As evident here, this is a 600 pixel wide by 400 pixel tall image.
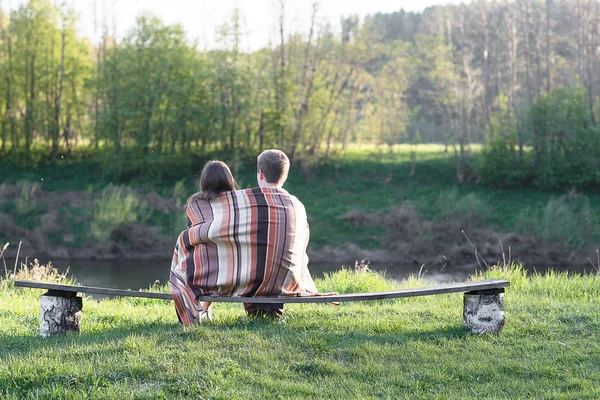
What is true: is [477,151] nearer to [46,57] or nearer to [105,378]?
[46,57]

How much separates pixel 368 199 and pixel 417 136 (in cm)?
487

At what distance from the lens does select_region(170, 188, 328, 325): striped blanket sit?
16.9 feet

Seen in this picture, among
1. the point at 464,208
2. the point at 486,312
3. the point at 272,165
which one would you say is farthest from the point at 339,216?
the point at 486,312

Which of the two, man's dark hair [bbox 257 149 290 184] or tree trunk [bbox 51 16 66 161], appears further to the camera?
tree trunk [bbox 51 16 66 161]

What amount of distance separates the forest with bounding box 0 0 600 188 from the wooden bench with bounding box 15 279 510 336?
81.3 ft

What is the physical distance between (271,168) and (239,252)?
2.30 ft

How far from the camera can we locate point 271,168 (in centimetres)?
534

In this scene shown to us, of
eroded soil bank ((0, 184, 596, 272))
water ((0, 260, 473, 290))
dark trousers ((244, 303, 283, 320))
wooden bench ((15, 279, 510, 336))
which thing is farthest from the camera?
eroded soil bank ((0, 184, 596, 272))

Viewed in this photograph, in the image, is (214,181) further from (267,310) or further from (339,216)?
(339,216)

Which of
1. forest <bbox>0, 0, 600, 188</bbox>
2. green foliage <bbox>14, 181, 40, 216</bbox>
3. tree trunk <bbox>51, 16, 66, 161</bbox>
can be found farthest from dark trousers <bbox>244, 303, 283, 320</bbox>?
tree trunk <bbox>51, 16, 66, 161</bbox>

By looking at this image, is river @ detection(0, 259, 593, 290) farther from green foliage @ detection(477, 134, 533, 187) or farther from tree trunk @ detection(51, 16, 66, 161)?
tree trunk @ detection(51, 16, 66, 161)

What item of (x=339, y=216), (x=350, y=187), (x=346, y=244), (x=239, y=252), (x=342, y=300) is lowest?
(x=346, y=244)

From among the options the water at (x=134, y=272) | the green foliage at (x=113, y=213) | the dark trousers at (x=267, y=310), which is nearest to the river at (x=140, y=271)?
the water at (x=134, y=272)

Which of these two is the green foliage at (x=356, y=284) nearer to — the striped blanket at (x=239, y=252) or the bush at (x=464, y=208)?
the striped blanket at (x=239, y=252)
